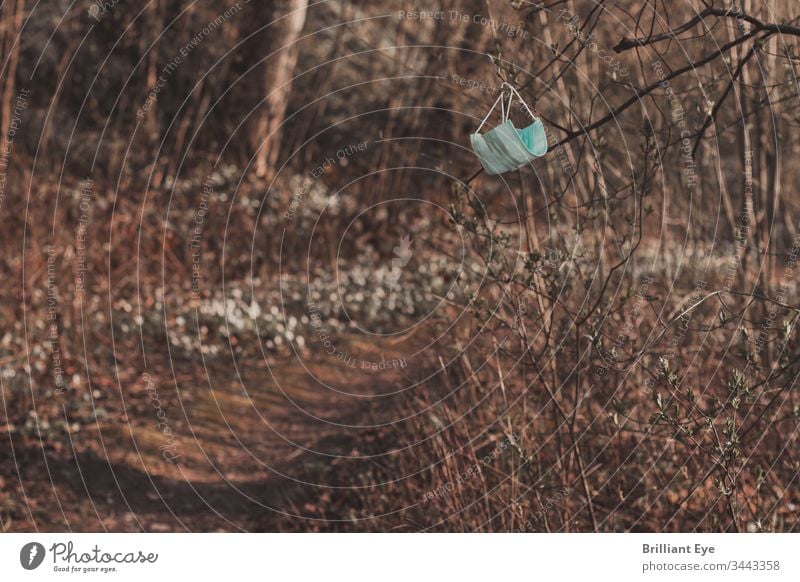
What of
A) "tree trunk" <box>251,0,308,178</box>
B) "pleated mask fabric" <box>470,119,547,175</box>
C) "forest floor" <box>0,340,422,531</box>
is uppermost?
"tree trunk" <box>251,0,308,178</box>

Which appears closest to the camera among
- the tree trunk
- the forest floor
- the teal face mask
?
the teal face mask

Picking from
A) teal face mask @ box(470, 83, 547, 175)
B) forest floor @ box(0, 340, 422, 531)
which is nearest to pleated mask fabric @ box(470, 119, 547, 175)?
teal face mask @ box(470, 83, 547, 175)

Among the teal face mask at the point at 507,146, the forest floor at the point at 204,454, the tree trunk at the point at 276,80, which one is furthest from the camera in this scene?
the tree trunk at the point at 276,80

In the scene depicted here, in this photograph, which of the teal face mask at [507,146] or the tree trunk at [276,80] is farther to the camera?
the tree trunk at [276,80]

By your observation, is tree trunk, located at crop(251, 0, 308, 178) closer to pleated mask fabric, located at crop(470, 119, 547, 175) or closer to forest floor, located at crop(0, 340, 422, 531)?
forest floor, located at crop(0, 340, 422, 531)

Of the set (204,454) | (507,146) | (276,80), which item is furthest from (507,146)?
(276,80)

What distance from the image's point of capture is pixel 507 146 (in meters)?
3.56

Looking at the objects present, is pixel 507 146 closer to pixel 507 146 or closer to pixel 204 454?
pixel 507 146

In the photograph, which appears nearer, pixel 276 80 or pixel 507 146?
pixel 507 146

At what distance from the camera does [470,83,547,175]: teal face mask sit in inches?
139

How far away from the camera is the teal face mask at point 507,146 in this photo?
11.5 feet

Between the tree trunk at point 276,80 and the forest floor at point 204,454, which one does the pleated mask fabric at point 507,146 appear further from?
the tree trunk at point 276,80

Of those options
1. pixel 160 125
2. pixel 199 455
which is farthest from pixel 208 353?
pixel 160 125

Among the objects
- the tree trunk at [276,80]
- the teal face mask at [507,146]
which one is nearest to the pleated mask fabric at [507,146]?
the teal face mask at [507,146]
